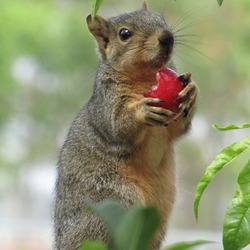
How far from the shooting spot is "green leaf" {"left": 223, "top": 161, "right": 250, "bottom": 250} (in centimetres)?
98

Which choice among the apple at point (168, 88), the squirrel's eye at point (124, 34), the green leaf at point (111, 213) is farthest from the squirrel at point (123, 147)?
the green leaf at point (111, 213)

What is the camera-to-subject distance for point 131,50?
217 cm

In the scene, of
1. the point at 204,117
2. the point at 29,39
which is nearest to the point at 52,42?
the point at 29,39

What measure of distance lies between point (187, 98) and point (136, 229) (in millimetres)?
1200

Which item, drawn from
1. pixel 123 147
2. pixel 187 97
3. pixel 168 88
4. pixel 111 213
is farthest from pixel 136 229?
pixel 123 147

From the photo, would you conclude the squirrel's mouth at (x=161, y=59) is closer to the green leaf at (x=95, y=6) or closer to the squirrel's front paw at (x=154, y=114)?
the squirrel's front paw at (x=154, y=114)

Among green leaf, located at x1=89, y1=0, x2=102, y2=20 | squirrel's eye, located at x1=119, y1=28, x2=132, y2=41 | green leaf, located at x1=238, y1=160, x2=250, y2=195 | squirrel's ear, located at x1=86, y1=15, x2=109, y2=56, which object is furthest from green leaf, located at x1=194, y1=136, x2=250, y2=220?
squirrel's ear, located at x1=86, y1=15, x2=109, y2=56

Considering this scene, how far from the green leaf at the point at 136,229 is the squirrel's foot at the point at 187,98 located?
1.07m

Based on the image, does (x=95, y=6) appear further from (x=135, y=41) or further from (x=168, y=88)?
(x=135, y=41)

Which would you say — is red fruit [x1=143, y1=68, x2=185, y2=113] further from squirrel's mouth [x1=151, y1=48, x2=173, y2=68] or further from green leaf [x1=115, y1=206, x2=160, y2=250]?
green leaf [x1=115, y1=206, x2=160, y2=250]

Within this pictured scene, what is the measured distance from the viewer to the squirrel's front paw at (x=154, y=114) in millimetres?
1864

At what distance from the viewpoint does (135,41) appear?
7.13 ft

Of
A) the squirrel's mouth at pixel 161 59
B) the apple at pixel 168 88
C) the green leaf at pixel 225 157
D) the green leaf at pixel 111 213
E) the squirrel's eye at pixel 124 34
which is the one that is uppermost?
the squirrel's eye at pixel 124 34

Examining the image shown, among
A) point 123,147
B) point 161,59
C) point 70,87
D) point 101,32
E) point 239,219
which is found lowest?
point 239,219
